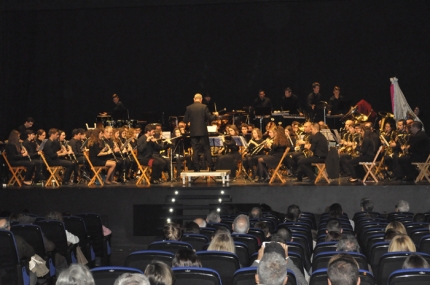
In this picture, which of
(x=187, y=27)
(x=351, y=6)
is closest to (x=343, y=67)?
(x=351, y=6)

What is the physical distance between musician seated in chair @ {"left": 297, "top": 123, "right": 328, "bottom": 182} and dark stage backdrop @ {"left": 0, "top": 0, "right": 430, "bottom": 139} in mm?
7059

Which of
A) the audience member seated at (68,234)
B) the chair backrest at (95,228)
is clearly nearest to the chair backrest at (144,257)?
the audience member seated at (68,234)

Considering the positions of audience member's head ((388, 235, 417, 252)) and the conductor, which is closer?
audience member's head ((388, 235, 417, 252))

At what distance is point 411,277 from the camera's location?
5.71 m

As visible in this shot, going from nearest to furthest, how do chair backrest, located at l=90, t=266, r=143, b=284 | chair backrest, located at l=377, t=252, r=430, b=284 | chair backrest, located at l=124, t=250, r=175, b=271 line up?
chair backrest, located at l=90, t=266, r=143, b=284 → chair backrest, located at l=377, t=252, r=430, b=284 → chair backrest, located at l=124, t=250, r=175, b=271

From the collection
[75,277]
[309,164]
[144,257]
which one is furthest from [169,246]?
[309,164]

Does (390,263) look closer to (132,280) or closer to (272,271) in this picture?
(272,271)

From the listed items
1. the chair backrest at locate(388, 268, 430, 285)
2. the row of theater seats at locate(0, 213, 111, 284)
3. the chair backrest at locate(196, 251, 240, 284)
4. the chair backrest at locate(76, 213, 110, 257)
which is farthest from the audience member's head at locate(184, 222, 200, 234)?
the chair backrest at locate(388, 268, 430, 285)

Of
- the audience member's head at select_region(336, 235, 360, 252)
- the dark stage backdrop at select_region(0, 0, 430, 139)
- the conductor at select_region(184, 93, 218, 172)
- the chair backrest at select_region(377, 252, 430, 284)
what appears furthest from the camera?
the dark stage backdrop at select_region(0, 0, 430, 139)

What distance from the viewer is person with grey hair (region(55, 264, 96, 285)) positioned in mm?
5031

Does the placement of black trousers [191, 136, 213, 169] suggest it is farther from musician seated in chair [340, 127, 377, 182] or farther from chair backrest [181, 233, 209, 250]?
chair backrest [181, 233, 209, 250]

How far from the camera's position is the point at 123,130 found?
1895cm

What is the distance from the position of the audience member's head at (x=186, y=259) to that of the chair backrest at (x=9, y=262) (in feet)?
9.05

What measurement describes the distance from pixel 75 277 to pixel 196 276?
1.23m
